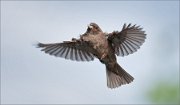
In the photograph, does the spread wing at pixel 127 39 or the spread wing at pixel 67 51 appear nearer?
the spread wing at pixel 127 39

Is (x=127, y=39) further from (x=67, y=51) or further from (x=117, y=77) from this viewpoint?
(x=67, y=51)

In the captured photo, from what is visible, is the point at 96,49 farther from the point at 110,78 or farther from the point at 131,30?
the point at 110,78

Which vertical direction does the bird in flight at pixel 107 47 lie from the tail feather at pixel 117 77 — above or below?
above

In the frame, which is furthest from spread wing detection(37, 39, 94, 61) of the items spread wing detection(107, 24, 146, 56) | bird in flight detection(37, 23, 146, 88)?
spread wing detection(107, 24, 146, 56)

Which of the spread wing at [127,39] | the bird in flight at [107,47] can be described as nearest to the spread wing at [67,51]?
the bird in flight at [107,47]

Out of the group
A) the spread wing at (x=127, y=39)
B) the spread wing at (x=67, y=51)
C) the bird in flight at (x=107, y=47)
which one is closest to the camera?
the bird in flight at (x=107, y=47)

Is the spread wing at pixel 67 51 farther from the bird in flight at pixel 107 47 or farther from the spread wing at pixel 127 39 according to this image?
the spread wing at pixel 127 39

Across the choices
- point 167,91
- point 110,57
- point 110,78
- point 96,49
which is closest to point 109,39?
point 110,57

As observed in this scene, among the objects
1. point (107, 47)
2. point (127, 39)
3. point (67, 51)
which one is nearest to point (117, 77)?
point (127, 39)
